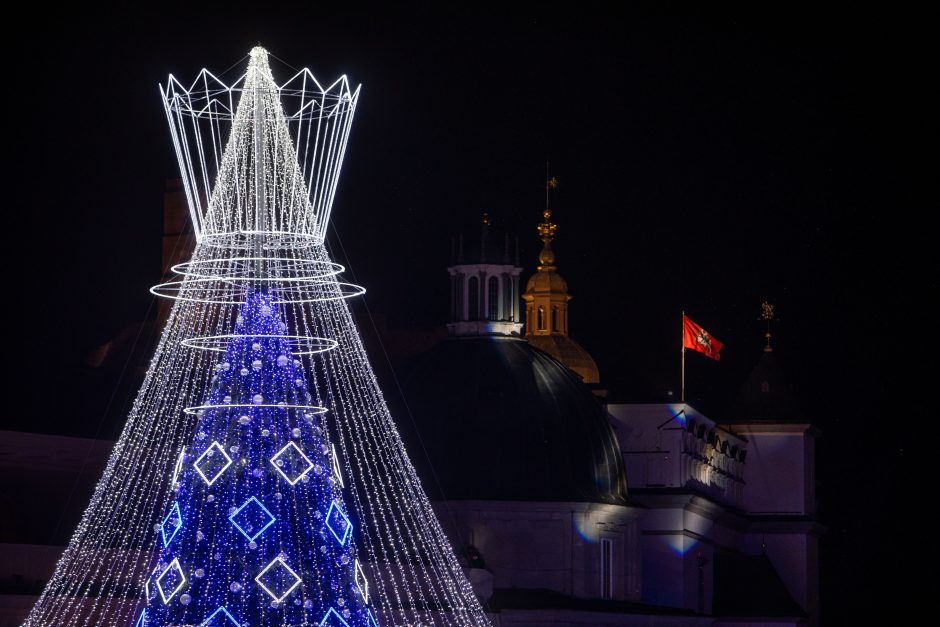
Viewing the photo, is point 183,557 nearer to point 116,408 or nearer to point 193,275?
point 193,275

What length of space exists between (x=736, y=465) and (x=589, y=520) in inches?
979

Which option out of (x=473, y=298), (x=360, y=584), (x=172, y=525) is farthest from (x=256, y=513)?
(x=473, y=298)

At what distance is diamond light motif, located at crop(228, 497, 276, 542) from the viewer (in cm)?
3628

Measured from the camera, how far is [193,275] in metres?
36.8

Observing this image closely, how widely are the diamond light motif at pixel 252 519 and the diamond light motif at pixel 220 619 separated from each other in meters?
→ 1.22

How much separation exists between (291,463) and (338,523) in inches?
50.5

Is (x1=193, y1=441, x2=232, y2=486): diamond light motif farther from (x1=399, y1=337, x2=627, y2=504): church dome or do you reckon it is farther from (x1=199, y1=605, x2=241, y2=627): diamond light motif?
(x1=399, y1=337, x2=627, y2=504): church dome

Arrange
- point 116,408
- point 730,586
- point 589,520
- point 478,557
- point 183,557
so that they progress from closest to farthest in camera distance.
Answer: point 183,557 → point 116,408 → point 478,557 → point 589,520 → point 730,586

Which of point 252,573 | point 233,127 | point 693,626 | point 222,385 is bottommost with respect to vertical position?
point 693,626

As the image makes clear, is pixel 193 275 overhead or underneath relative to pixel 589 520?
overhead

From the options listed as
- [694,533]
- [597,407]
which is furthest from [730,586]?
[597,407]

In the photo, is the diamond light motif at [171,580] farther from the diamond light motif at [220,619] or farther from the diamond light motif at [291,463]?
the diamond light motif at [291,463]

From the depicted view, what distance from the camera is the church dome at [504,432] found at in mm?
81438

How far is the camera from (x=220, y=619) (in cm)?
3612
